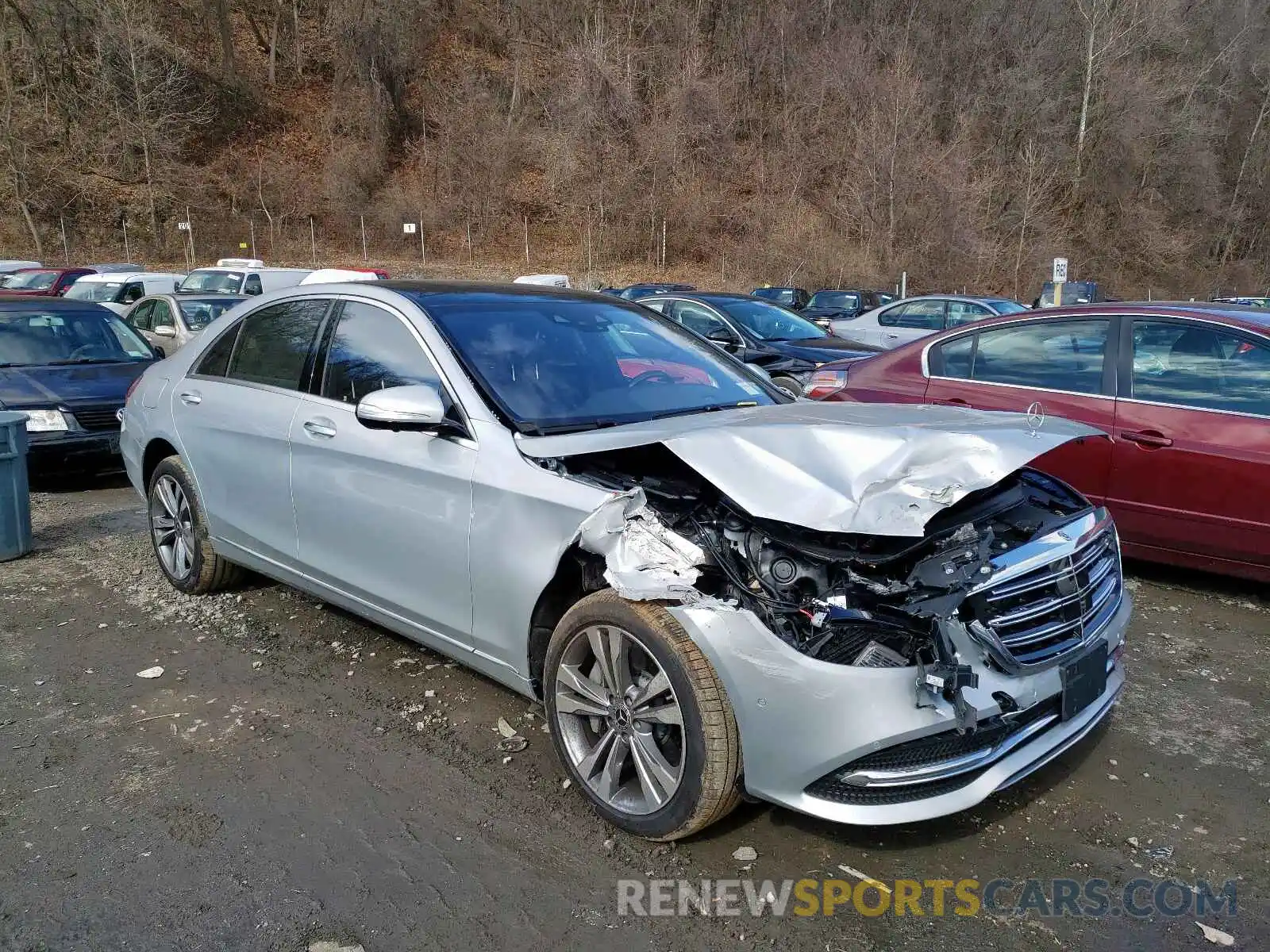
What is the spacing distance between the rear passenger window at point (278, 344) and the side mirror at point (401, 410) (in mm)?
1119

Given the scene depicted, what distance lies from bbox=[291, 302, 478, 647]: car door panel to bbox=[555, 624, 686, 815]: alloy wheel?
56 centimetres

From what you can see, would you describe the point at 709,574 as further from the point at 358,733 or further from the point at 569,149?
the point at 569,149

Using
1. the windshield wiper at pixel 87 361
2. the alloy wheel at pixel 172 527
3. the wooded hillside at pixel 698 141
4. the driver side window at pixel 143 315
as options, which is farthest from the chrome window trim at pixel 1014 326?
the wooded hillside at pixel 698 141

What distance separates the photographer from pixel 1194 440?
4824mm

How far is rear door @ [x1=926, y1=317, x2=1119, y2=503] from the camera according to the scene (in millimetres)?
5199

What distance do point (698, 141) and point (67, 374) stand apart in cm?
4084

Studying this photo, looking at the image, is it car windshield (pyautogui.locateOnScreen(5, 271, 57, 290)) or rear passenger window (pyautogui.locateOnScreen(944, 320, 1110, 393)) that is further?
car windshield (pyautogui.locateOnScreen(5, 271, 57, 290))

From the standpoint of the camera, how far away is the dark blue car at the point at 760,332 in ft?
33.4

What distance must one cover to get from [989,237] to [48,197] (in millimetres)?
41515

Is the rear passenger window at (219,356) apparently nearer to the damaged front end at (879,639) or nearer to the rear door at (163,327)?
the damaged front end at (879,639)

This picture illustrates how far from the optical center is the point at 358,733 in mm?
3564

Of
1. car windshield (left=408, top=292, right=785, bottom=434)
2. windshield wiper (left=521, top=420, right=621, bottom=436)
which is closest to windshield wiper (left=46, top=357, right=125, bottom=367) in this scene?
car windshield (left=408, top=292, right=785, bottom=434)

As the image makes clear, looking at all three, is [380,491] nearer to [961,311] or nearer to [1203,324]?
[1203,324]

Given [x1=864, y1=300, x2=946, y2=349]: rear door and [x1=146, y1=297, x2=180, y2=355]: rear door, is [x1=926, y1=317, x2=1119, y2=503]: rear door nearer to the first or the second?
[x1=146, y1=297, x2=180, y2=355]: rear door
